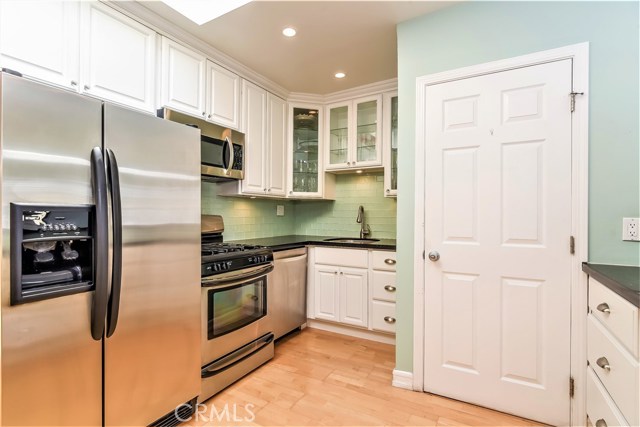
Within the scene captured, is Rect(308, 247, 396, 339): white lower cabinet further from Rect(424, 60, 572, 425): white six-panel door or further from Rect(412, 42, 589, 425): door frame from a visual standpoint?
Answer: Rect(412, 42, 589, 425): door frame

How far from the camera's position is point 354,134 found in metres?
3.25

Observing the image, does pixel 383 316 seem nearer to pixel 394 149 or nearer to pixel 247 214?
pixel 394 149

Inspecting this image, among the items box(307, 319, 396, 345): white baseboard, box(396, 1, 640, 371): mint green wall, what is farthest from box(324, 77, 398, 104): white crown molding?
box(307, 319, 396, 345): white baseboard

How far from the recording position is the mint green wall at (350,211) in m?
3.44

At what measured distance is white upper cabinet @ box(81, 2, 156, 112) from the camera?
5.61 feet

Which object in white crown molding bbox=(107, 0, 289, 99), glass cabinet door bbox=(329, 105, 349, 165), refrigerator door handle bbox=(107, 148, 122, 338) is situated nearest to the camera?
refrigerator door handle bbox=(107, 148, 122, 338)

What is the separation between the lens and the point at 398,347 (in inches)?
84.2

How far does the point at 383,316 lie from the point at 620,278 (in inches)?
69.7

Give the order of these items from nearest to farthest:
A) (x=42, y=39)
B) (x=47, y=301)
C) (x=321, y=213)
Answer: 1. (x=47, y=301)
2. (x=42, y=39)
3. (x=321, y=213)

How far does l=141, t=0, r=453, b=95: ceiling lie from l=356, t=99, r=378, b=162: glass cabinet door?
0.90 feet

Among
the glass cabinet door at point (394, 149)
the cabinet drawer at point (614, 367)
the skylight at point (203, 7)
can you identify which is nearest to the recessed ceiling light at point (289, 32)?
the skylight at point (203, 7)

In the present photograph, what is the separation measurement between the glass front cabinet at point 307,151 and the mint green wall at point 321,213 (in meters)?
0.37

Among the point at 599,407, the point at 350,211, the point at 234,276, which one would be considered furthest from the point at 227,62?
the point at 599,407

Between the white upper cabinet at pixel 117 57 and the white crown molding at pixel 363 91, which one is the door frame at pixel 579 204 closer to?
the white crown molding at pixel 363 91
